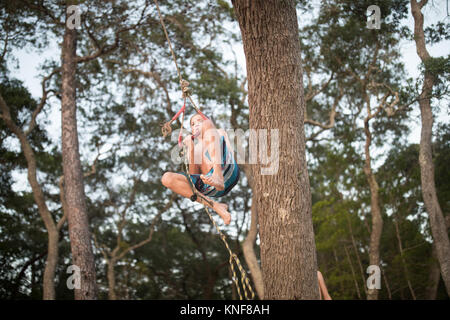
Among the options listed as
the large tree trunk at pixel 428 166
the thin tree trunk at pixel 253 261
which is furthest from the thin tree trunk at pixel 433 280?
the thin tree trunk at pixel 253 261

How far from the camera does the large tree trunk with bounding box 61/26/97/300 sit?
242 inches

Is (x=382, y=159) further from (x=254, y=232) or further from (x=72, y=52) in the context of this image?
(x=72, y=52)

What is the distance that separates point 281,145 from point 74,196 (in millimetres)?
5019

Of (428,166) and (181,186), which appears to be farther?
(428,166)

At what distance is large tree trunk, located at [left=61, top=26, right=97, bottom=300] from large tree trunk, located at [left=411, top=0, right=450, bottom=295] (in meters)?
5.38

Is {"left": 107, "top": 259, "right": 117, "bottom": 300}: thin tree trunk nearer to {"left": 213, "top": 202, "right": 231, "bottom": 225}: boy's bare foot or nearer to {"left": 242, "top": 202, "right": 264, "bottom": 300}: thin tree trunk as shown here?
{"left": 242, "top": 202, "right": 264, "bottom": 300}: thin tree trunk

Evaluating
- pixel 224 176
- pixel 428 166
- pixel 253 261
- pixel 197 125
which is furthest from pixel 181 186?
pixel 253 261

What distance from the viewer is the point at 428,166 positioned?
287 inches

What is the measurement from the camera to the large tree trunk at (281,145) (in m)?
2.11

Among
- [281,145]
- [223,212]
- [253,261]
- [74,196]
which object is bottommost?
[253,261]

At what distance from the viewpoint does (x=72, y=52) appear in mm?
7492

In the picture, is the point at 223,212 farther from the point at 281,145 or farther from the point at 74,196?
the point at 74,196

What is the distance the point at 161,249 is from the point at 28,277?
160 inches
